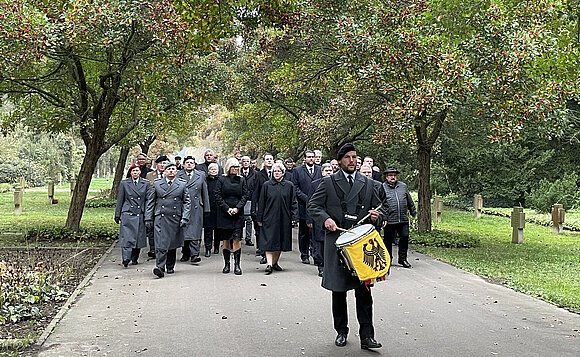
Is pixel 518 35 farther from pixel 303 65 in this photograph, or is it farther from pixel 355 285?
pixel 355 285

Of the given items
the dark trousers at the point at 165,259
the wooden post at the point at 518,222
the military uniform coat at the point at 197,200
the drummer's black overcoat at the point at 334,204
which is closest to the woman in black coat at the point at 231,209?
the dark trousers at the point at 165,259

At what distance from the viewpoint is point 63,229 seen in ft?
59.0

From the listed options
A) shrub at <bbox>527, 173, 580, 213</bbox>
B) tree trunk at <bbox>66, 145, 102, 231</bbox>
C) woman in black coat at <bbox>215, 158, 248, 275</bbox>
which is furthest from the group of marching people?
shrub at <bbox>527, 173, 580, 213</bbox>

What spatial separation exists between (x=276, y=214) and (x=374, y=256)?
566 centimetres

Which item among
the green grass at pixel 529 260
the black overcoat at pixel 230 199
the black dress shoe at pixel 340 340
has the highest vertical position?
the black overcoat at pixel 230 199

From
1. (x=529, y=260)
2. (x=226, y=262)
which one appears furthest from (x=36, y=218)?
(x=529, y=260)

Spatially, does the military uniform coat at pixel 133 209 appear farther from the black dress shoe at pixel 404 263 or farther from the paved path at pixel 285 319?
the black dress shoe at pixel 404 263

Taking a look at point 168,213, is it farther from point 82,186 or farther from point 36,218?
point 36,218

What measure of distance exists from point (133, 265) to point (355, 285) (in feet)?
24.0

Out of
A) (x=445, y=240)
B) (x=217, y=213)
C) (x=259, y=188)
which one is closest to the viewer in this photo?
(x=217, y=213)

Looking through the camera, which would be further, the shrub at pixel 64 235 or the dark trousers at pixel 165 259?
the shrub at pixel 64 235

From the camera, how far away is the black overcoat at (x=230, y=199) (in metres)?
12.6

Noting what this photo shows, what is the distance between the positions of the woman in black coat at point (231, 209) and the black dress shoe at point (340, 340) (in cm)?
501

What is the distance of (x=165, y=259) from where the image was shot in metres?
12.3
